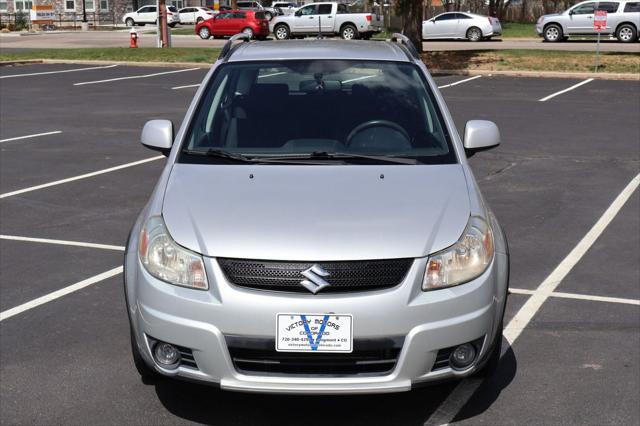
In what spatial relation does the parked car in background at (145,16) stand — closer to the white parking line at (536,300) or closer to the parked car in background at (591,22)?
the parked car in background at (591,22)

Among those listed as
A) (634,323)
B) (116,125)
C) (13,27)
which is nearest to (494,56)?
(116,125)

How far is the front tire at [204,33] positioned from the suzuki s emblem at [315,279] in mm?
44963

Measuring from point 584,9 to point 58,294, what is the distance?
35807 millimetres

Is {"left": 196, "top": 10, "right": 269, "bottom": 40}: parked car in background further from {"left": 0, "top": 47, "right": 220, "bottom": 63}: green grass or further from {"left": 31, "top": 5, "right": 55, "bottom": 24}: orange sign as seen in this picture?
{"left": 31, "top": 5, "right": 55, "bottom": 24}: orange sign

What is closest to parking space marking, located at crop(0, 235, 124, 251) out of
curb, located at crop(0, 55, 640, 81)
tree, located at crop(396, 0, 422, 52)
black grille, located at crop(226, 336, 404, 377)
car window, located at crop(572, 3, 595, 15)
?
black grille, located at crop(226, 336, 404, 377)

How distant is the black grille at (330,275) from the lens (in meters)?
4.10

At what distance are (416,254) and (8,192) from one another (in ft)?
23.5

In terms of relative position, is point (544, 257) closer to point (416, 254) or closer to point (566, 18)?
point (416, 254)

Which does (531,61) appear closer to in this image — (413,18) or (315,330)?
(413,18)

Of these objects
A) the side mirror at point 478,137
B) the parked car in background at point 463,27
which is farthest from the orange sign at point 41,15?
the side mirror at point 478,137

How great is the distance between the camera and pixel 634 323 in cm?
603

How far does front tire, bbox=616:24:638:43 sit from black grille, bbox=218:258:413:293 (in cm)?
3603

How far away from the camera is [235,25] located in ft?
153

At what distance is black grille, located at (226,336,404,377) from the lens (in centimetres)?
407
